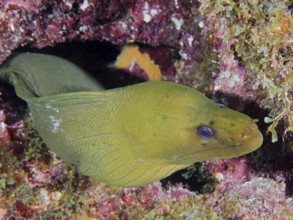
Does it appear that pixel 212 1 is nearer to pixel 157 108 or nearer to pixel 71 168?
pixel 157 108

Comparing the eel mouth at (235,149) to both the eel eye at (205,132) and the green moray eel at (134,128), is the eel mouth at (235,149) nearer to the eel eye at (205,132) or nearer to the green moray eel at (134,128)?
the green moray eel at (134,128)

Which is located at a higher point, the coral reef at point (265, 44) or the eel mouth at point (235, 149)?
the coral reef at point (265, 44)

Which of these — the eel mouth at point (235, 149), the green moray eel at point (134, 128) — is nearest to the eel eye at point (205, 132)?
the green moray eel at point (134, 128)

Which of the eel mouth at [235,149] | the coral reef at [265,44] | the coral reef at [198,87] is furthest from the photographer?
the coral reef at [198,87]

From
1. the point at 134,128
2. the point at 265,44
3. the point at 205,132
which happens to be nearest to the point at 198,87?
the point at 265,44

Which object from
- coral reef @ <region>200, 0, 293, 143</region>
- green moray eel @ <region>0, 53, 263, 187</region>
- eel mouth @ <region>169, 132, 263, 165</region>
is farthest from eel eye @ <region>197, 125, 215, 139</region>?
coral reef @ <region>200, 0, 293, 143</region>

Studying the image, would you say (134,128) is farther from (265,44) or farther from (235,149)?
(265,44)

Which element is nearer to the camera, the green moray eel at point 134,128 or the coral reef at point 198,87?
the green moray eel at point 134,128

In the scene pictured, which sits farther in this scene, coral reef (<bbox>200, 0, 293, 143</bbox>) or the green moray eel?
coral reef (<bbox>200, 0, 293, 143</bbox>)

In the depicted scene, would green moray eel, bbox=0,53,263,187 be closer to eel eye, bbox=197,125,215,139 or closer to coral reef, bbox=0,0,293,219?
eel eye, bbox=197,125,215,139
